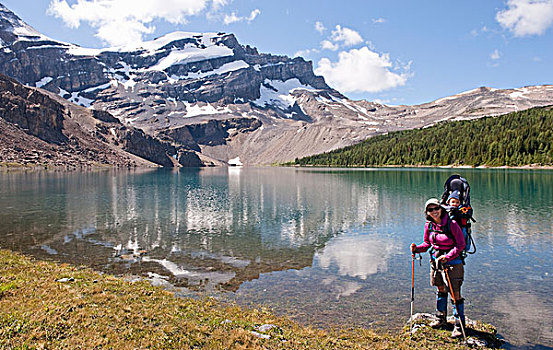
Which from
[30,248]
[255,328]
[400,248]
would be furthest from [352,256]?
[30,248]

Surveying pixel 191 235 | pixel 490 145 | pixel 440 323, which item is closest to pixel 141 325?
pixel 440 323

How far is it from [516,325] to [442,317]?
2.67 meters

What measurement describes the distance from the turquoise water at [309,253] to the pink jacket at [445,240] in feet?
9.71

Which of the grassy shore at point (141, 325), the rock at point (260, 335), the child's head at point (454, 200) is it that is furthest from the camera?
the child's head at point (454, 200)

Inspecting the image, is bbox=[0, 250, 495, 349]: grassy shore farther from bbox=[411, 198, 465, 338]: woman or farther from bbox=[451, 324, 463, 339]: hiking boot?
bbox=[411, 198, 465, 338]: woman

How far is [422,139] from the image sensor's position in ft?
654

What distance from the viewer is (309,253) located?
68.9 ft

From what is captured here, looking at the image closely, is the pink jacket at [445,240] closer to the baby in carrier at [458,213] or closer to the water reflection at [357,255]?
the baby in carrier at [458,213]

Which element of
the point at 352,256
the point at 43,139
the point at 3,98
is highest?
the point at 3,98

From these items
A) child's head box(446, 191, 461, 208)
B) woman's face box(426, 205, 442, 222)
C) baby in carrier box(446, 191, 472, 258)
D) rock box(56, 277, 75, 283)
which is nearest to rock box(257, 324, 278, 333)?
woman's face box(426, 205, 442, 222)

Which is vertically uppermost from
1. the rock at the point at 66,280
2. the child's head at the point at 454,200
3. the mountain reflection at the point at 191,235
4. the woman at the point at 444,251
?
the child's head at the point at 454,200

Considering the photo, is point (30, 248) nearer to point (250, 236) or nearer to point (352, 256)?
point (250, 236)

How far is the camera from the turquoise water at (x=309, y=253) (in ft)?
41.5

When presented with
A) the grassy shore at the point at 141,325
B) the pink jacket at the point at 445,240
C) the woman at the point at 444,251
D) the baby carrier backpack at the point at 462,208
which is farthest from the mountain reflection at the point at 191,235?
the baby carrier backpack at the point at 462,208
